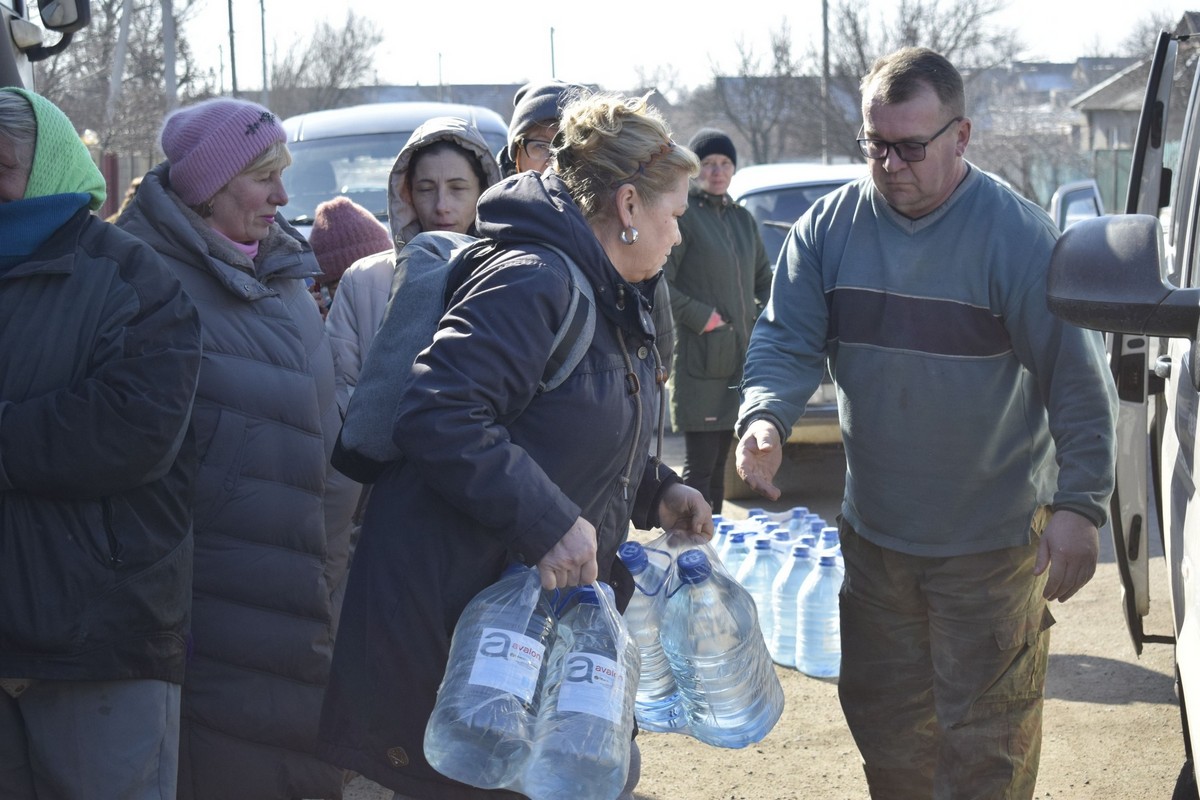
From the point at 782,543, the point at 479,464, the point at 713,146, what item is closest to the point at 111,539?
the point at 479,464

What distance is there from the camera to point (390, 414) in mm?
2645

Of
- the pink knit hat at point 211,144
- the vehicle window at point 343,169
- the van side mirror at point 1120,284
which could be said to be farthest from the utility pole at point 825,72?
the van side mirror at point 1120,284

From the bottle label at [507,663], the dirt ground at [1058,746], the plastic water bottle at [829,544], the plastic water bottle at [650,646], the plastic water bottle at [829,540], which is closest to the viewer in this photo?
the bottle label at [507,663]

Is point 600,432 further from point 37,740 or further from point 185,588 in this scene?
point 37,740

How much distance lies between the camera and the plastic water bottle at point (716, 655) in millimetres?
2902

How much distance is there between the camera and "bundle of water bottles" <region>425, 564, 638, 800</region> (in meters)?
2.35

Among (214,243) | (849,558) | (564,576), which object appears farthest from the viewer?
(849,558)

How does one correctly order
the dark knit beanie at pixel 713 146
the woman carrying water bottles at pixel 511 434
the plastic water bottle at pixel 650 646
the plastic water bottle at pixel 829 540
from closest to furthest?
the woman carrying water bottles at pixel 511 434 → the plastic water bottle at pixel 650 646 → the plastic water bottle at pixel 829 540 → the dark knit beanie at pixel 713 146

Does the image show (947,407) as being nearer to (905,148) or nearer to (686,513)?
(905,148)

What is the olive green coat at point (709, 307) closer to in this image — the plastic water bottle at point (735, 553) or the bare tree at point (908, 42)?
the plastic water bottle at point (735, 553)

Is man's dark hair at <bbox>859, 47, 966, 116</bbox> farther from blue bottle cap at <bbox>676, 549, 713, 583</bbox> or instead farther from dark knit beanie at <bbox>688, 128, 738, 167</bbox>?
dark knit beanie at <bbox>688, 128, 738, 167</bbox>

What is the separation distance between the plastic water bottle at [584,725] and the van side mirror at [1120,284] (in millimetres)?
1078

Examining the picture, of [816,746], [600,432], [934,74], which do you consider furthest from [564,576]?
[816,746]

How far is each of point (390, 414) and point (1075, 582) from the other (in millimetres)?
1637
